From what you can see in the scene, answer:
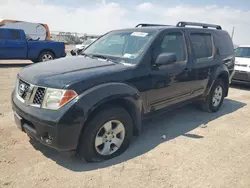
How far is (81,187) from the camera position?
2650 mm

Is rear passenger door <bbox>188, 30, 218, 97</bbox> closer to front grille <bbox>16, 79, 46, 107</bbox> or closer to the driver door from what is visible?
the driver door

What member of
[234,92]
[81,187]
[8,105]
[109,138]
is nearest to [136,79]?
[109,138]

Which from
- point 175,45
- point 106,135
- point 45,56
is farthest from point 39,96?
point 45,56

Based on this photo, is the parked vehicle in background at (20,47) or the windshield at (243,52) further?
the parked vehicle in background at (20,47)

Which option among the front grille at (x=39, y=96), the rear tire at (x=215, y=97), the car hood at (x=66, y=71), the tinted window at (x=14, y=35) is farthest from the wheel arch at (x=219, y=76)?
the tinted window at (x=14, y=35)

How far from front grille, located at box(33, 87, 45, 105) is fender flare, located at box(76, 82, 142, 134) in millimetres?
452

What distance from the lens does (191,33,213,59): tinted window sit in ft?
15.0

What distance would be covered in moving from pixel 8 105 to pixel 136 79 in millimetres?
3339

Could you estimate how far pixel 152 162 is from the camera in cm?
322

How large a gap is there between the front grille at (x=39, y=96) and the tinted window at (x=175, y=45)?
6.20 feet

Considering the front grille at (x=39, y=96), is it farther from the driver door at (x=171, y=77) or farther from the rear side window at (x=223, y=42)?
the rear side window at (x=223, y=42)

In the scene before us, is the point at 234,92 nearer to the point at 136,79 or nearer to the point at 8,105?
the point at 136,79

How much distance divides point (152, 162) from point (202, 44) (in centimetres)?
278

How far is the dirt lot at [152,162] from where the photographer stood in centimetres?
279
